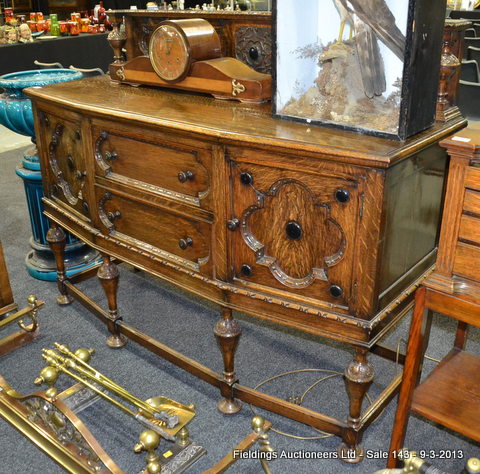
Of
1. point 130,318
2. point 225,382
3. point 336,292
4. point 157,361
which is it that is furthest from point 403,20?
point 130,318

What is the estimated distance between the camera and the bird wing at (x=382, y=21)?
158 cm

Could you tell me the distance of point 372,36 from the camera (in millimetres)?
1643

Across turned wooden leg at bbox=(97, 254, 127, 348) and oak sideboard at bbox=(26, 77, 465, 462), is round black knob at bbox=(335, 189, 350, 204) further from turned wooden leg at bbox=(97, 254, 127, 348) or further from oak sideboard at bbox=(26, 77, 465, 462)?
turned wooden leg at bbox=(97, 254, 127, 348)

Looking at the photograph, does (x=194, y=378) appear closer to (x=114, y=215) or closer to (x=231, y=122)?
(x=114, y=215)

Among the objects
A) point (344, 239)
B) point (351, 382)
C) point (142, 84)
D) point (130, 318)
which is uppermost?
point (142, 84)

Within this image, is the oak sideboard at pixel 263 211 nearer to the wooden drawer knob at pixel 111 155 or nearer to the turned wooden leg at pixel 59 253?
the wooden drawer knob at pixel 111 155

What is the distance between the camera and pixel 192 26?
2197 millimetres

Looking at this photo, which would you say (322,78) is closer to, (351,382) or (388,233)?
(388,233)

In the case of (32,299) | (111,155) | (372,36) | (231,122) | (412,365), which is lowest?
(32,299)

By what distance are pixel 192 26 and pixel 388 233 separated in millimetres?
1096

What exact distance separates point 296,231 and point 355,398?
59 centimetres

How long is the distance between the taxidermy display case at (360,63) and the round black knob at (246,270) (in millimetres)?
487

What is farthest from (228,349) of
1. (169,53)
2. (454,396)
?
(169,53)

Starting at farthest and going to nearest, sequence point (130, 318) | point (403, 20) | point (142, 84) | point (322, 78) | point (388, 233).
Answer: point (130, 318), point (142, 84), point (322, 78), point (388, 233), point (403, 20)
